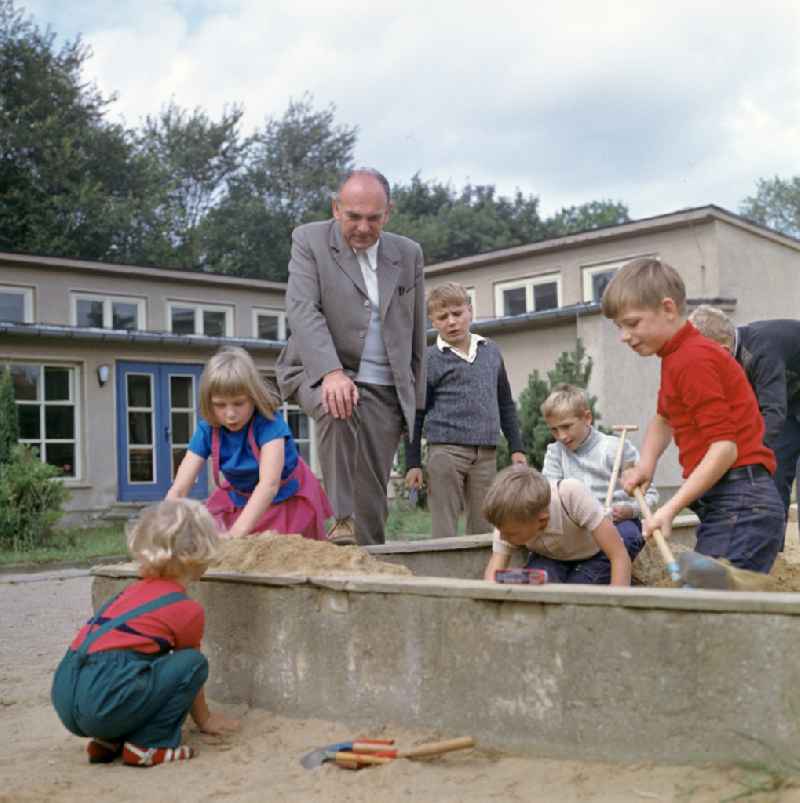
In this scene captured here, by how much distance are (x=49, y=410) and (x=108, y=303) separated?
3.09m

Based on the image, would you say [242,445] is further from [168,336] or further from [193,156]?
[193,156]

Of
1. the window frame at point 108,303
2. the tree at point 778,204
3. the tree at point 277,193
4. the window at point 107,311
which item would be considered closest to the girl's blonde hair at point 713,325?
the window frame at point 108,303

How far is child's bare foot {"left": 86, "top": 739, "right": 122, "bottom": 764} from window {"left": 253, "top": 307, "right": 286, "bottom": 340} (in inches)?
756

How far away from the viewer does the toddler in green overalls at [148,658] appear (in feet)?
11.4

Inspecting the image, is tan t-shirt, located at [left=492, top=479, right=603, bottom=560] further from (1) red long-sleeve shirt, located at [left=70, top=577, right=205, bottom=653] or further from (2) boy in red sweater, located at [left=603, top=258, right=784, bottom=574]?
(1) red long-sleeve shirt, located at [left=70, top=577, right=205, bottom=653]

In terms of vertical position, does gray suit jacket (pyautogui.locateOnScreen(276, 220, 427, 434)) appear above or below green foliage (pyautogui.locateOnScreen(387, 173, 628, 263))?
below

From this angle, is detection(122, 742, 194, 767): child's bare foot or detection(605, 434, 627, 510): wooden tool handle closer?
detection(122, 742, 194, 767): child's bare foot

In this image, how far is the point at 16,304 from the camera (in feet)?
61.7

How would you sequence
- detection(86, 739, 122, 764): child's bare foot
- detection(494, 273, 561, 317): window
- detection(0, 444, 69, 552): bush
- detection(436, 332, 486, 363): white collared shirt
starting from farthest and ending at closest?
1. detection(494, 273, 561, 317): window
2. detection(0, 444, 69, 552): bush
3. detection(436, 332, 486, 363): white collared shirt
4. detection(86, 739, 122, 764): child's bare foot

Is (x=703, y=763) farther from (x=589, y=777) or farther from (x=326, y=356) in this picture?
(x=326, y=356)

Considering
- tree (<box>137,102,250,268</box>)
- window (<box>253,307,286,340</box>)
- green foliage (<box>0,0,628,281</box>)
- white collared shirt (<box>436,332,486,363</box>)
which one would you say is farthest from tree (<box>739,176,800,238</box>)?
white collared shirt (<box>436,332,486,363</box>)

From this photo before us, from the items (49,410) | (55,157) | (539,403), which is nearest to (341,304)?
(539,403)

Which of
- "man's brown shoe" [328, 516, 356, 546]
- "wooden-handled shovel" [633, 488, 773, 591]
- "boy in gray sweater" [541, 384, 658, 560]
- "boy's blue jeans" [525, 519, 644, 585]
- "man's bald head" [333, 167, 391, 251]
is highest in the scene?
"man's bald head" [333, 167, 391, 251]

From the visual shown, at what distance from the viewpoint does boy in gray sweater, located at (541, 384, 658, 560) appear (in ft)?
16.6
